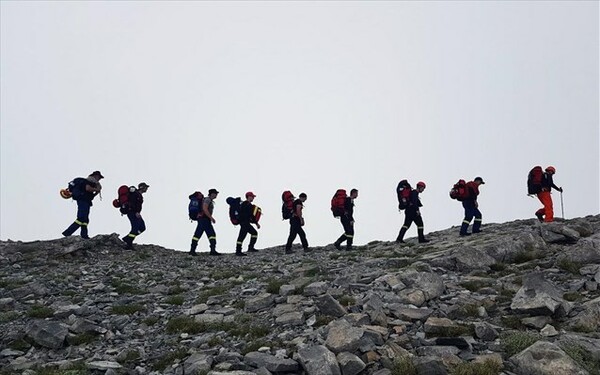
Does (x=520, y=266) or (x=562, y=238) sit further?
(x=562, y=238)

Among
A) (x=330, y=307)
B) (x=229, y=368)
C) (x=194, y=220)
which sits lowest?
(x=229, y=368)

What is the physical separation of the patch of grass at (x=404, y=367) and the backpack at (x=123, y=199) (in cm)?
1641

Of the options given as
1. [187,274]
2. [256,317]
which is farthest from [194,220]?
[256,317]

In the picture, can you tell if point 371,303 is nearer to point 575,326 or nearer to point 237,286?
point 575,326

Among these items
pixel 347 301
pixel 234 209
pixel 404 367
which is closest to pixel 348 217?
pixel 234 209

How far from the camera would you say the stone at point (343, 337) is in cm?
824

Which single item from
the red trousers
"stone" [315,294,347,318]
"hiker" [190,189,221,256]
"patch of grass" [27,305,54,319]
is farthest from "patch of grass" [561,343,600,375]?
"hiker" [190,189,221,256]

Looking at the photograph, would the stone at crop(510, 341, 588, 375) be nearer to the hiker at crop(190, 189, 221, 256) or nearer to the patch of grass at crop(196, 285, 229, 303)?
the patch of grass at crop(196, 285, 229, 303)

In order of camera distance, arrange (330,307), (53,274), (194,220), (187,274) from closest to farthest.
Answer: (330,307), (53,274), (187,274), (194,220)

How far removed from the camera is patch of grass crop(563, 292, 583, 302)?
32.4 feet

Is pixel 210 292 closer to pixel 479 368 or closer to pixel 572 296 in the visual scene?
pixel 479 368

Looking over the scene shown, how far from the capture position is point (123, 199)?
20594 millimetres

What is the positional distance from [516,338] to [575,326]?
4.98ft

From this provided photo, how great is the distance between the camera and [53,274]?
52.0ft
